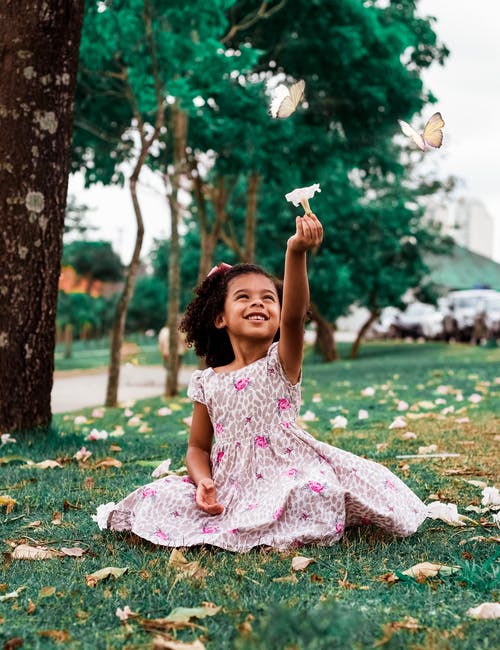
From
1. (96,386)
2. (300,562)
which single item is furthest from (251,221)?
(300,562)

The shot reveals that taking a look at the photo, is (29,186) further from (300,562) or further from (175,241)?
(175,241)

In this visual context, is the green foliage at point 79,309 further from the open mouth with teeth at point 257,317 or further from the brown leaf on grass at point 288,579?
the brown leaf on grass at point 288,579

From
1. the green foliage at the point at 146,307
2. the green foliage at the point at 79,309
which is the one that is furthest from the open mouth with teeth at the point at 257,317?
the green foliage at the point at 146,307

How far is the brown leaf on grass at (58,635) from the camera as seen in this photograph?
2.12 m

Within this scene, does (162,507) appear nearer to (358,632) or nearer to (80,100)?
(358,632)

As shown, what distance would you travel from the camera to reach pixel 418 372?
46.3ft

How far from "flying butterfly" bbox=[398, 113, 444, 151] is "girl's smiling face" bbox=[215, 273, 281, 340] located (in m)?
0.87

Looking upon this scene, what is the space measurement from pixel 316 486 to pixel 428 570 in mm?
545

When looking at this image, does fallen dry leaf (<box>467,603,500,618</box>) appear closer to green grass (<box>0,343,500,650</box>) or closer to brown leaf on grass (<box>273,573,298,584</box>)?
green grass (<box>0,343,500,650</box>)

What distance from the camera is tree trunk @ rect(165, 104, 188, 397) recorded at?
1159 centimetres

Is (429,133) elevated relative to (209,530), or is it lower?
elevated

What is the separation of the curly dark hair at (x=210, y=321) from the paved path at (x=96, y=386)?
8.31m

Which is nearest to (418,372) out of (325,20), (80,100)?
(325,20)

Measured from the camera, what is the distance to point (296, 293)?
9.64 ft
